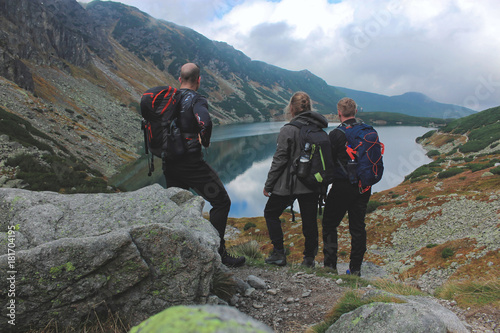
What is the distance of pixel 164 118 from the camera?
4.33 metres

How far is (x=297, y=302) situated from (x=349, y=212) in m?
2.22

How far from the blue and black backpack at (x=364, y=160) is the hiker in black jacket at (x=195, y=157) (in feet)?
7.93

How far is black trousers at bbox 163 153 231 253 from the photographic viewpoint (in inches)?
181

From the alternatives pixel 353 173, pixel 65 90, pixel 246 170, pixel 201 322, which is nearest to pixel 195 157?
pixel 353 173

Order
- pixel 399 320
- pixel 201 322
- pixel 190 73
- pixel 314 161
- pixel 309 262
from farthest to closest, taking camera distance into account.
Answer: pixel 309 262, pixel 314 161, pixel 190 73, pixel 399 320, pixel 201 322

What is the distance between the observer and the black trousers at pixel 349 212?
534 cm

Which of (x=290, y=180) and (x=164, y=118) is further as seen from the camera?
(x=290, y=180)

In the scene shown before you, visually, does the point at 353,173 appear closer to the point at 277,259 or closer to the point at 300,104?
the point at 300,104

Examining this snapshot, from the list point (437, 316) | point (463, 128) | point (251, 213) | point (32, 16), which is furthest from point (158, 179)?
point (463, 128)

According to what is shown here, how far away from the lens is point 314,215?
541 centimetres

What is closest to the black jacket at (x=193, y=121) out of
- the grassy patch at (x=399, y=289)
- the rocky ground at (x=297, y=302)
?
the rocky ground at (x=297, y=302)

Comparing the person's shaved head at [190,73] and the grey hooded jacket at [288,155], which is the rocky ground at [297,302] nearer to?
the grey hooded jacket at [288,155]

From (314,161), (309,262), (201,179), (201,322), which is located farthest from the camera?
(309,262)

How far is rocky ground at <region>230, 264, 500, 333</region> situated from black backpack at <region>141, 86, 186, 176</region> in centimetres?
251
